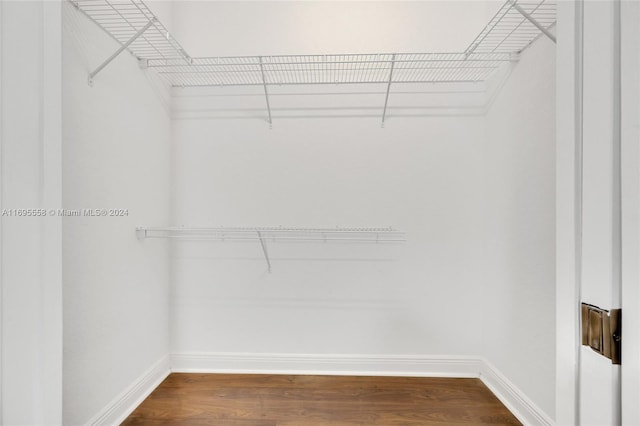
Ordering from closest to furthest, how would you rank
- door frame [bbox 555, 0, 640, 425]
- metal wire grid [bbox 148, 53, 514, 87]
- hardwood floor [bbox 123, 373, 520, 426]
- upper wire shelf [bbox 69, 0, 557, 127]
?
door frame [bbox 555, 0, 640, 425]
hardwood floor [bbox 123, 373, 520, 426]
upper wire shelf [bbox 69, 0, 557, 127]
metal wire grid [bbox 148, 53, 514, 87]

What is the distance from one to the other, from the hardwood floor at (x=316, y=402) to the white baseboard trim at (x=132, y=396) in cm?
4

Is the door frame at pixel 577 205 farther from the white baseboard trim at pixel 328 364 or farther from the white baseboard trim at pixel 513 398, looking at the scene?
the white baseboard trim at pixel 328 364

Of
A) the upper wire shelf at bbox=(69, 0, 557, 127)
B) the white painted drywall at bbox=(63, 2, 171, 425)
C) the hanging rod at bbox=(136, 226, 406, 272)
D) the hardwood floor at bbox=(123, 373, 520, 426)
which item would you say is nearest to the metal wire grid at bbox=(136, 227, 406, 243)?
the hanging rod at bbox=(136, 226, 406, 272)

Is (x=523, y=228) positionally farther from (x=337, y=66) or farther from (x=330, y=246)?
(x=337, y=66)

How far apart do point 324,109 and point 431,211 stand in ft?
3.08

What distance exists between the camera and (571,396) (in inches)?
20.7

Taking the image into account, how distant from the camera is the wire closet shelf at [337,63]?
1.74 m

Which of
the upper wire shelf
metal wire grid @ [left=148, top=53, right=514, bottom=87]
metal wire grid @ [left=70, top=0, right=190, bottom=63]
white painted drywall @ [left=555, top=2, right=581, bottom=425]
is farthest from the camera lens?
metal wire grid @ [left=148, top=53, right=514, bottom=87]

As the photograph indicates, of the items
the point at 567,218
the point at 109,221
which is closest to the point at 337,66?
the point at 109,221

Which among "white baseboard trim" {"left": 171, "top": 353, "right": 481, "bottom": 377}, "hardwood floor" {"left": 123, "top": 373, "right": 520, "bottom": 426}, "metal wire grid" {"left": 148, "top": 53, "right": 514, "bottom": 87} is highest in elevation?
"metal wire grid" {"left": 148, "top": 53, "right": 514, "bottom": 87}

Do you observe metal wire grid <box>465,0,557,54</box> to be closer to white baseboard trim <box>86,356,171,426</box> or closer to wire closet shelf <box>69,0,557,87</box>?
wire closet shelf <box>69,0,557,87</box>

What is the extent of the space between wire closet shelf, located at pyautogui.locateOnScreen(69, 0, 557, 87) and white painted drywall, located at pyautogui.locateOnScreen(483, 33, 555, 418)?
22cm

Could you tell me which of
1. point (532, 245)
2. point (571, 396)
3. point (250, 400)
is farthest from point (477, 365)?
point (571, 396)

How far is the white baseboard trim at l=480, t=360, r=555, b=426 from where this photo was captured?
1.46m
